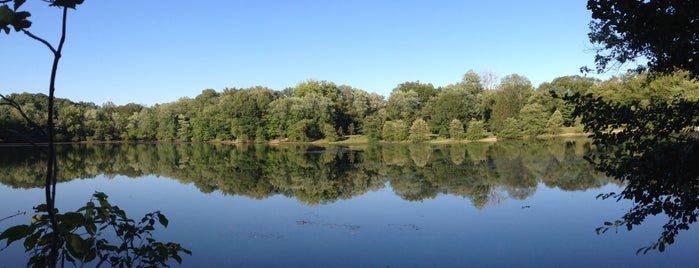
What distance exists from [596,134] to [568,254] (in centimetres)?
571

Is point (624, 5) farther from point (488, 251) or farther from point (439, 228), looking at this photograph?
point (439, 228)

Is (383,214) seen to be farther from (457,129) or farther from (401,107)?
(401,107)

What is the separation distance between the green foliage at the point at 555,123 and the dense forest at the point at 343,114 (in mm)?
105

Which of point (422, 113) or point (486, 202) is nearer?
point (486, 202)

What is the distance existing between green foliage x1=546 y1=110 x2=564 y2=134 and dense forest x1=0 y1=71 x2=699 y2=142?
10 cm

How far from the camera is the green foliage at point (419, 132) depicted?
176 feet

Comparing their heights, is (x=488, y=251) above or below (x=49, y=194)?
below

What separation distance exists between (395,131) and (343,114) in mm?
10513

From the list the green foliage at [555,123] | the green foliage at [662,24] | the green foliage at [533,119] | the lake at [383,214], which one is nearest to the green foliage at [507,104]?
the green foliage at [533,119]

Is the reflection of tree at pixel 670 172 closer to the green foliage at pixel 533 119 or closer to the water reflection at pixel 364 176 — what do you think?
the water reflection at pixel 364 176

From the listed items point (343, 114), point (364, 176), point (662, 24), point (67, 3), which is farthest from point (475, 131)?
point (67, 3)

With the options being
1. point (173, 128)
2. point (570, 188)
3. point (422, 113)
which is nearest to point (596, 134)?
point (570, 188)

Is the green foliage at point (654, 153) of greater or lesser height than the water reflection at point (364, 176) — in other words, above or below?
above

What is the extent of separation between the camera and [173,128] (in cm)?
7031
